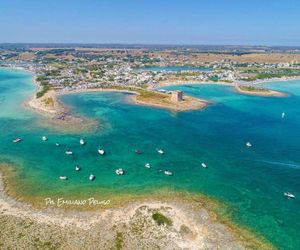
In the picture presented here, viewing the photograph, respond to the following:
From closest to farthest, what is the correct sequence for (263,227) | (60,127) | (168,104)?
(263,227)
(60,127)
(168,104)

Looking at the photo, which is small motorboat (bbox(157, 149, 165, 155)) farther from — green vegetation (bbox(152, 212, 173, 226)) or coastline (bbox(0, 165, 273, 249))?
green vegetation (bbox(152, 212, 173, 226))

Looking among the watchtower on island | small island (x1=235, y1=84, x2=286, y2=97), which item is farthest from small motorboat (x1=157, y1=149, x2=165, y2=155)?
small island (x1=235, y1=84, x2=286, y2=97)

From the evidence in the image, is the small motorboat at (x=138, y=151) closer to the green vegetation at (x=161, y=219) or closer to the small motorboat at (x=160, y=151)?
the small motorboat at (x=160, y=151)

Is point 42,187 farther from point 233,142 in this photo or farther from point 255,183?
point 233,142

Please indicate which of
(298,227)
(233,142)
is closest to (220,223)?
(298,227)

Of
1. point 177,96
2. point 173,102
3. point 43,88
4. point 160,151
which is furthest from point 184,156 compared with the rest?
point 43,88

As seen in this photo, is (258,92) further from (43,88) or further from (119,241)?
(119,241)

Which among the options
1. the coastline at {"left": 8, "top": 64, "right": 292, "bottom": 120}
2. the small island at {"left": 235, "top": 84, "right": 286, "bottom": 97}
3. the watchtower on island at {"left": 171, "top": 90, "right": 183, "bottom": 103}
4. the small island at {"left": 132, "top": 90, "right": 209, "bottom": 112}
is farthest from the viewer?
the small island at {"left": 235, "top": 84, "right": 286, "bottom": 97}
